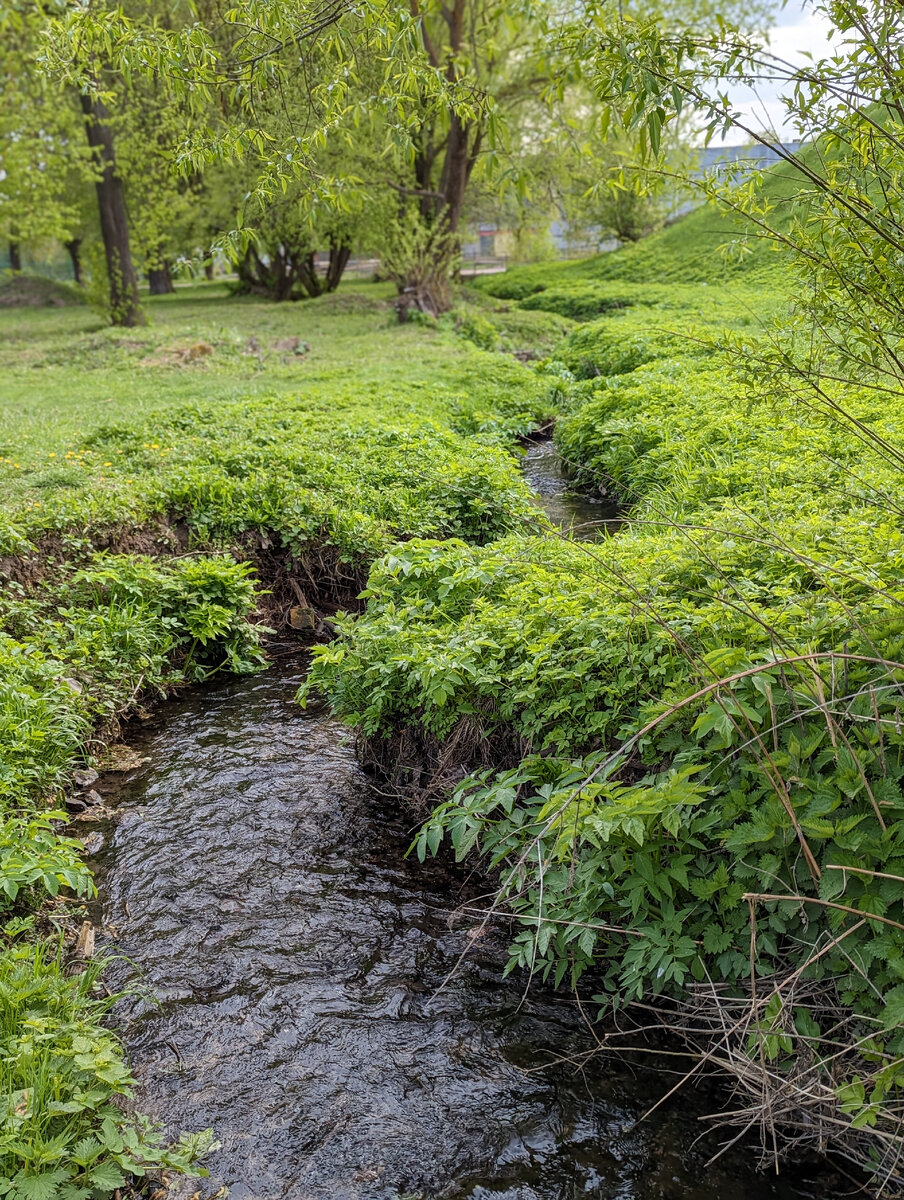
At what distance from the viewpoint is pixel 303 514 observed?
8.24 meters

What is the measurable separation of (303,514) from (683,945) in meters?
5.85

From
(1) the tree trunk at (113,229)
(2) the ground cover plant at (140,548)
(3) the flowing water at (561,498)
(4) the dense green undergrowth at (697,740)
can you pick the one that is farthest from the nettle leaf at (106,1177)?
(1) the tree trunk at (113,229)

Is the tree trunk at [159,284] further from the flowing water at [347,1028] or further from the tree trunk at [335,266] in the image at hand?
the flowing water at [347,1028]

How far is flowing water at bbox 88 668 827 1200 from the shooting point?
3068mm

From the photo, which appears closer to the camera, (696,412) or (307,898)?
(307,898)

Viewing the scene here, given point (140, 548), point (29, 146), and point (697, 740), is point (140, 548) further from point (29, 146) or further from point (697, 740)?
point (29, 146)

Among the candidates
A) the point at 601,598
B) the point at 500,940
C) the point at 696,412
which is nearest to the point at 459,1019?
the point at 500,940

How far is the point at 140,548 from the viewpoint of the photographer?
765 cm

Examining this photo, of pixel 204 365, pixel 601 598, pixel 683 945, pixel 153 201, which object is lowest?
pixel 683 945

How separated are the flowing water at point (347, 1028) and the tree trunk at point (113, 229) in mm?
19158

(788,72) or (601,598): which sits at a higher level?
(788,72)

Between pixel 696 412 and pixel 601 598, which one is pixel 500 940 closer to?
pixel 601 598

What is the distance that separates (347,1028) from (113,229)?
71.6 ft

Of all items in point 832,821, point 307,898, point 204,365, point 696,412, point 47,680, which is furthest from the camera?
point 204,365
